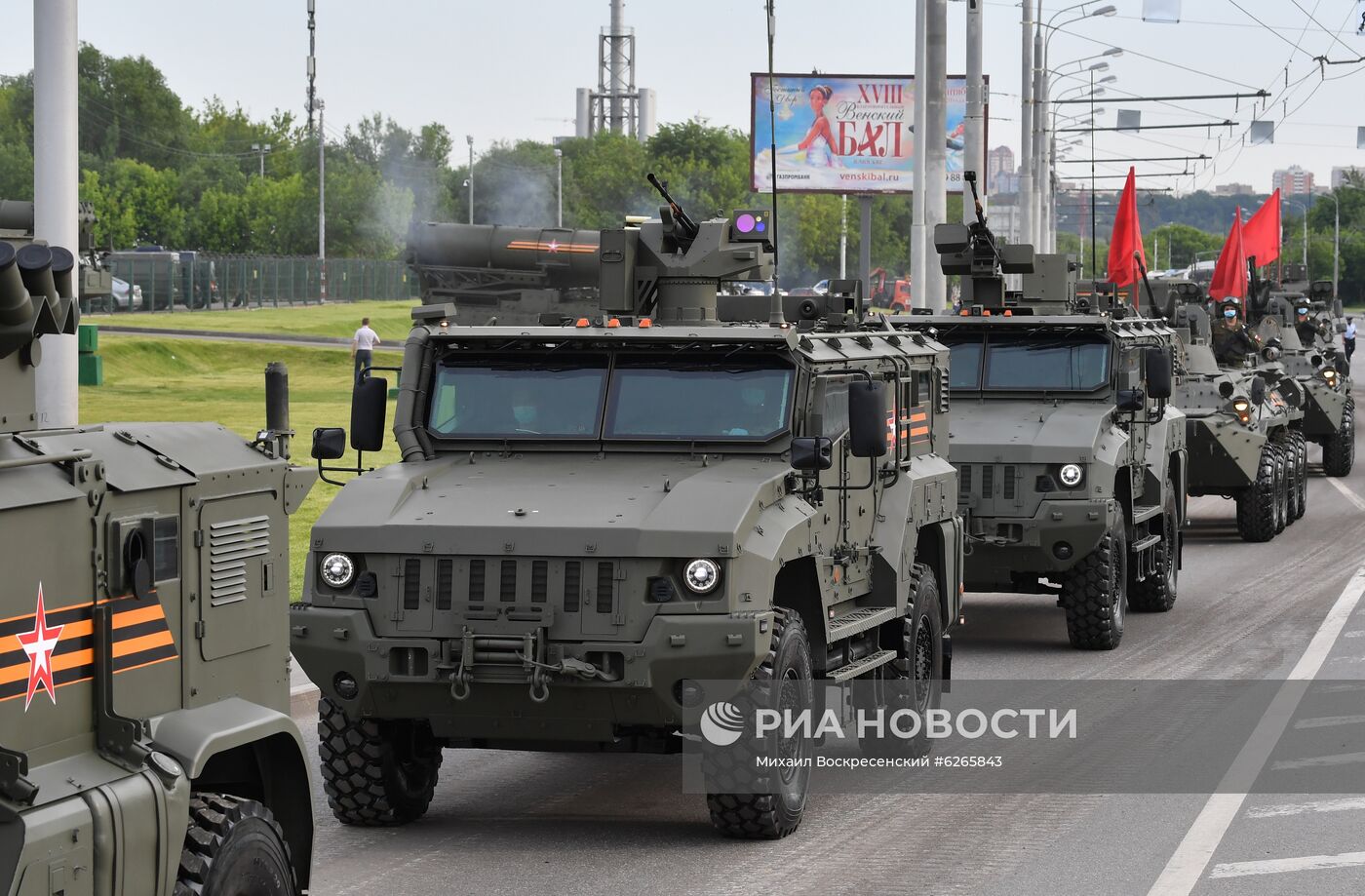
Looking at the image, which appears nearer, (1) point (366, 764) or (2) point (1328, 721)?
(1) point (366, 764)

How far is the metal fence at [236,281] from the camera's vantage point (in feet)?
194

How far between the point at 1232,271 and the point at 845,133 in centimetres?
2850

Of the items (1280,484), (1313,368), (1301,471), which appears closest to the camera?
(1280,484)

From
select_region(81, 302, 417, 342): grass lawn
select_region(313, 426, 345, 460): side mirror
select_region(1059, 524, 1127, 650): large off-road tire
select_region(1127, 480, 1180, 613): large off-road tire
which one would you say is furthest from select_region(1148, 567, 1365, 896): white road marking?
select_region(81, 302, 417, 342): grass lawn

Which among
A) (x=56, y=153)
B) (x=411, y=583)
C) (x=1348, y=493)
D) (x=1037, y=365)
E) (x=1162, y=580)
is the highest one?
(x=56, y=153)

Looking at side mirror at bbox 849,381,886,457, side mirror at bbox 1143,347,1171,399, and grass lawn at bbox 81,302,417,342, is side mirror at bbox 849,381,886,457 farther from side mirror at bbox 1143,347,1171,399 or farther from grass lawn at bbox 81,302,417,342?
grass lawn at bbox 81,302,417,342

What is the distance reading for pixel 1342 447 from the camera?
29062mm

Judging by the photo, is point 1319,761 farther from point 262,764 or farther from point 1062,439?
point 262,764

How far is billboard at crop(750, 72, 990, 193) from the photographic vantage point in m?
57.0

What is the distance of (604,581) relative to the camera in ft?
27.8

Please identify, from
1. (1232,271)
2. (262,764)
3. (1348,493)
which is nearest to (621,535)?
(262,764)

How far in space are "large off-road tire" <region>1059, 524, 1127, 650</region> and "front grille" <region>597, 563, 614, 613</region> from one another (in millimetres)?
6490

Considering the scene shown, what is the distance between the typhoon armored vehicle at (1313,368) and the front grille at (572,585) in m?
18.3

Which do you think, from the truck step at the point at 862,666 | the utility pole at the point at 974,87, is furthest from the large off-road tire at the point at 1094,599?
the utility pole at the point at 974,87
